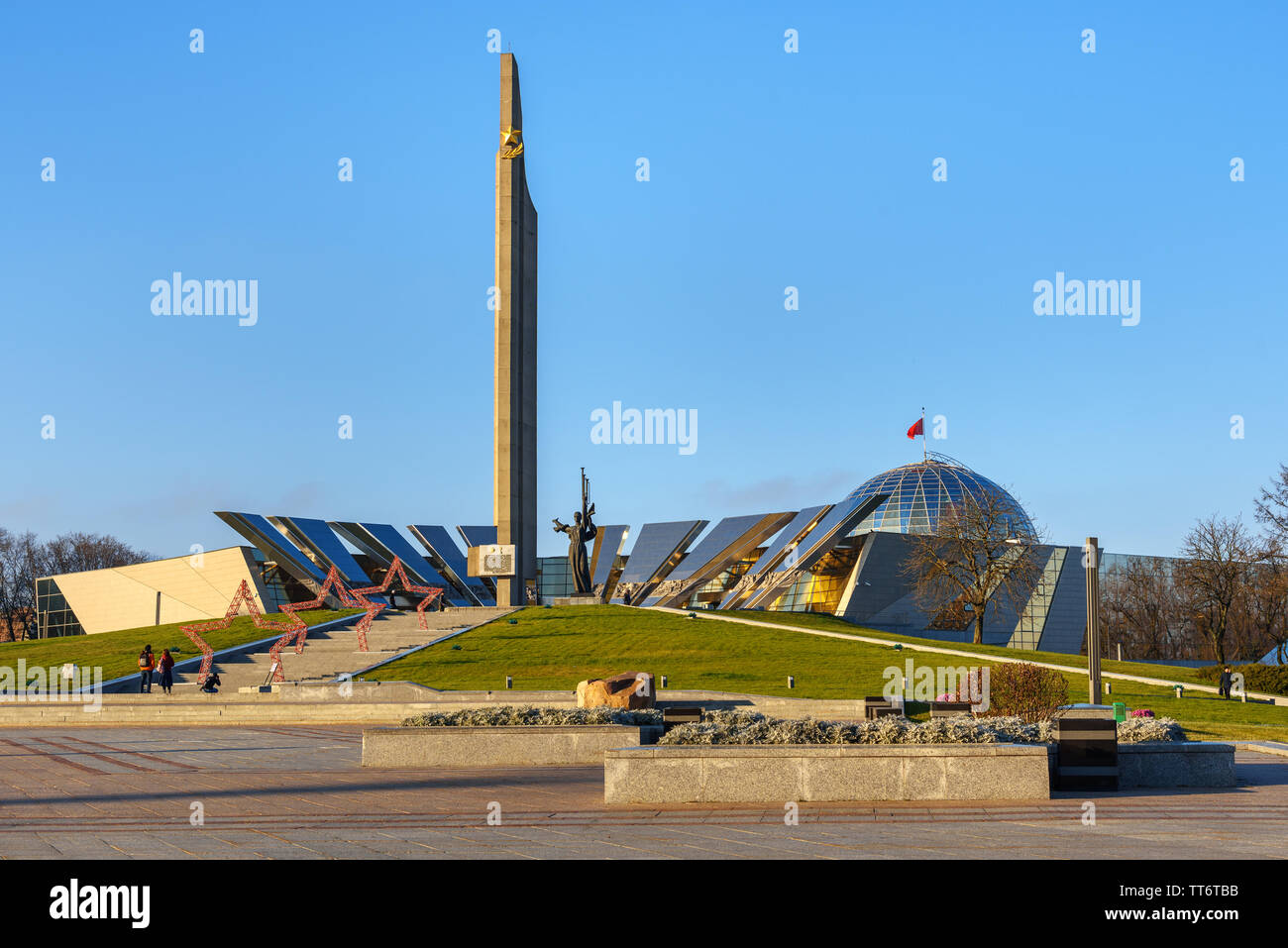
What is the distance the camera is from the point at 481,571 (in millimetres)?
50562

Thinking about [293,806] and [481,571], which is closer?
[293,806]

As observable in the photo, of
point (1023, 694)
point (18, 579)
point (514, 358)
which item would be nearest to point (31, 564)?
point (18, 579)

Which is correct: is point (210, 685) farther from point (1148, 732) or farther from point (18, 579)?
point (18, 579)

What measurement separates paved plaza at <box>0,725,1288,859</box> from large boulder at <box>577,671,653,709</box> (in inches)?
190

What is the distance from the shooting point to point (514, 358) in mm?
54438

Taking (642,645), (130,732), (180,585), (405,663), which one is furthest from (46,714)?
(180,585)

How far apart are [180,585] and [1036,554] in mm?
44642

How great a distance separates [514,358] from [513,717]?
4021 centimetres

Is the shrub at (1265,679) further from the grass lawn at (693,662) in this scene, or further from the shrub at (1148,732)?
the shrub at (1148,732)

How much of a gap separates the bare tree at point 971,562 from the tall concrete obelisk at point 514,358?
1836 centimetres

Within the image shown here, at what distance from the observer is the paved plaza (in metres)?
7.81

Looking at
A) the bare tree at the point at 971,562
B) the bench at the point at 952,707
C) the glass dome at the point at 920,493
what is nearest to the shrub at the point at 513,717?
the bench at the point at 952,707
